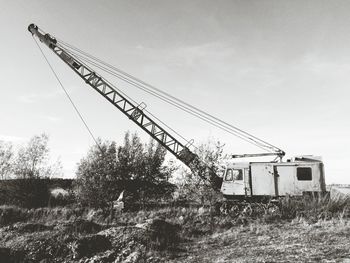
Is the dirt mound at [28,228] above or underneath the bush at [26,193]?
underneath

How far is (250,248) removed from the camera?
739 centimetres

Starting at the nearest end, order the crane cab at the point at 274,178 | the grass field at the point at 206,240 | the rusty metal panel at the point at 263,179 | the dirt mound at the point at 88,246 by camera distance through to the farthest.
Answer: the grass field at the point at 206,240 → the dirt mound at the point at 88,246 → the crane cab at the point at 274,178 → the rusty metal panel at the point at 263,179

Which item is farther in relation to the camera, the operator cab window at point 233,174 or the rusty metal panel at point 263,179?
the operator cab window at point 233,174

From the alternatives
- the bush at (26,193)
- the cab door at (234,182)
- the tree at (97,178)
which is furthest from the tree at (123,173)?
the cab door at (234,182)

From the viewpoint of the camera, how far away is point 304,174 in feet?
44.7

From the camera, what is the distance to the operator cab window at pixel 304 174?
13562 mm

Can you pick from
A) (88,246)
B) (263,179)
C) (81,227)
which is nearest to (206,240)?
(88,246)

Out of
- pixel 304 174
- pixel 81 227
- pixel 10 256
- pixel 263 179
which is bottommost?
pixel 10 256

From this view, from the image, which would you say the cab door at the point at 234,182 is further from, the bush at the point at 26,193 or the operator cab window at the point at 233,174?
the bush at the point at 26,193

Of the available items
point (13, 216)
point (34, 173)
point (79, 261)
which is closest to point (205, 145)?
point (79, 261)

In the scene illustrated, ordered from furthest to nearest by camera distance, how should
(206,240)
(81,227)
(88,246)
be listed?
(81,227), (206,240), (88,246)

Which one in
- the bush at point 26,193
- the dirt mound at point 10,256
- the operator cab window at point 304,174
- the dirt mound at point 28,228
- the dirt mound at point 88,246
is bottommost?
the dirt mound at point 10,256

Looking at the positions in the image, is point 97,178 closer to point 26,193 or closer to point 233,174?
point 26,193

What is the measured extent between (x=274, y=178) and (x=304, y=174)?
1429 mm
